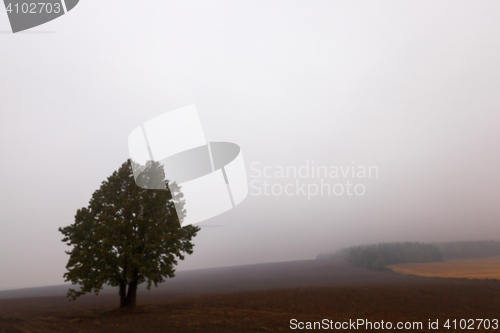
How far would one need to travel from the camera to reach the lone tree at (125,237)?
2311 centimetres

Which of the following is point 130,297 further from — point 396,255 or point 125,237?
point 396,255

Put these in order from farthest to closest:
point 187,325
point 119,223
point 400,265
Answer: point 400,265, point 119,223, point 187,325

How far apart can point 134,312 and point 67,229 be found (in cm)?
985

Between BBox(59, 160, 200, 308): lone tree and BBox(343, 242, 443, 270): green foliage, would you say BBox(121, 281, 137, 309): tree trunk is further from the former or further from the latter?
BBox(343, 242, 443, 270): green foliage

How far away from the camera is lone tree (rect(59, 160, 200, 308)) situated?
23109mm

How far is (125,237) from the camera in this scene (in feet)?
80.8

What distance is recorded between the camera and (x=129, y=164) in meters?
28.3

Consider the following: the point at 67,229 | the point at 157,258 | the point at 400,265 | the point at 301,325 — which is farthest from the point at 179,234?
the point at 400,265

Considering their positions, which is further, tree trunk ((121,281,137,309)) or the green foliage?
the green foliage

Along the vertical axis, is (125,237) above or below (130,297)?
above

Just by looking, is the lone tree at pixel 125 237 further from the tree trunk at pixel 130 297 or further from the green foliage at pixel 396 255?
the green foliage at pixel 396 255

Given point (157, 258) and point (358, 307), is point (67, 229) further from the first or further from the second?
point (358, 307)

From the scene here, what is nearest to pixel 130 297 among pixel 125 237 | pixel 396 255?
pixel 125 237

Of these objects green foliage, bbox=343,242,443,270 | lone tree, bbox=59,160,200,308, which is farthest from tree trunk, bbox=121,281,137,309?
green foliage, bbox=343,242,443,270
